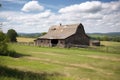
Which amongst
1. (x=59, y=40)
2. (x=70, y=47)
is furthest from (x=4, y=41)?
(x=59, y=40)

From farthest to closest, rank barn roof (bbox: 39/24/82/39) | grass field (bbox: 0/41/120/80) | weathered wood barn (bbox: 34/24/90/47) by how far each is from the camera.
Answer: barn roof (bbox: 39/24/82/39)
weathered wood barn (bbox: 34/24/90/47)
grass field (bbox: 0/41/120/80)

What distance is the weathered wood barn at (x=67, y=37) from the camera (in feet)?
170

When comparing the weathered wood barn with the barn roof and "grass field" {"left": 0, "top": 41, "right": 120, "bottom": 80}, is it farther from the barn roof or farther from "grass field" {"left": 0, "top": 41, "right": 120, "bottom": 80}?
"grass field" {"left": 0, "top": 41, "right": 120, "bottom": 80}

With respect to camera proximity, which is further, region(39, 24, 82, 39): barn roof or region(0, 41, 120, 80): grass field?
region(39, 24, 82, 39): barn roof

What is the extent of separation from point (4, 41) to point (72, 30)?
115 feet

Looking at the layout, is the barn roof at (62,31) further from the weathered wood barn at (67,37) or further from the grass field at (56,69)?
the grass field at (56,69)

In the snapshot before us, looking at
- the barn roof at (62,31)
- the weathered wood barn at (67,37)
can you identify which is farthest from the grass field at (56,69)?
the barn roof at (62,31)

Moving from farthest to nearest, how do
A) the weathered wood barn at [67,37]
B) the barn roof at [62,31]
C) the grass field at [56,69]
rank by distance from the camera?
1. the barn roof at [62,31]
2. the weathered wood barn at [67,37]
3. the grass field at [56,69]

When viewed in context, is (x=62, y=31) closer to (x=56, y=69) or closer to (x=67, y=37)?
(x=67, y=37)

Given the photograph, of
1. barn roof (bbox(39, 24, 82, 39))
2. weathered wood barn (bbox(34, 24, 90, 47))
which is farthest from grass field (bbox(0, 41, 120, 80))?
barn roof (bbox(39, 24, 82, 39))

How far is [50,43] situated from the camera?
5522 cm

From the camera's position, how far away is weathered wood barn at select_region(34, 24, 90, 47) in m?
51.9

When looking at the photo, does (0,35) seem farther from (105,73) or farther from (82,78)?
(105,73)

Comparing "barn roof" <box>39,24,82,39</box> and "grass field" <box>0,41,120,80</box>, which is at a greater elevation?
"barn roof" <box>39,24,82,39</box>
